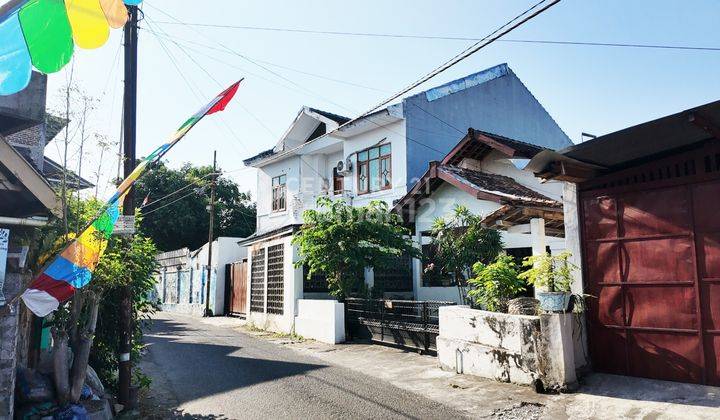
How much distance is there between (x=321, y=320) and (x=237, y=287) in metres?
9.84

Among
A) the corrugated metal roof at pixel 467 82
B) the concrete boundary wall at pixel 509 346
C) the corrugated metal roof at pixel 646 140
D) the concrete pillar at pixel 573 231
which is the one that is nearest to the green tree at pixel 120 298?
the concrete boundary wall at pixel 509 346

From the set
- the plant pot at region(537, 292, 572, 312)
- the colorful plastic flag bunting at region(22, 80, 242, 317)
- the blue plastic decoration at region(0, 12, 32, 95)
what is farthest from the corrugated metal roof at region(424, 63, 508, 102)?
the blue plastic decoration at region(0, 12, 32, 95)

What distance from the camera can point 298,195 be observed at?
21672mm

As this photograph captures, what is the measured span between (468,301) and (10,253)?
30.0 feet

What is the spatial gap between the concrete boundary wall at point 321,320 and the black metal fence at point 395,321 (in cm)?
38

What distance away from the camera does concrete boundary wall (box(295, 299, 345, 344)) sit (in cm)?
1273

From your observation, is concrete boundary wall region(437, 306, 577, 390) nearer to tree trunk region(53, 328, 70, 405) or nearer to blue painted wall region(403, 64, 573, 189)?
tree trunk region(53, 328, 70, 405)

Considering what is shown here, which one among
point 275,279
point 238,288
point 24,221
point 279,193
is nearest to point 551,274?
point 24,221

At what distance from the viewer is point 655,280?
21.7 feet

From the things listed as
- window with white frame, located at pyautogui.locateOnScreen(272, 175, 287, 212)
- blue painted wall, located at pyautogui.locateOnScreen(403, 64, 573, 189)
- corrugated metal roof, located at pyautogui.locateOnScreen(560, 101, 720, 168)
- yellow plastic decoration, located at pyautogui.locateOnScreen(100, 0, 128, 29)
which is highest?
blue painted wall, located at pyautogui.locateOnScreen(403, 64, 573, 189)

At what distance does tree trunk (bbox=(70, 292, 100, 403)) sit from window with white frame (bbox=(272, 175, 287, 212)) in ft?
54.2

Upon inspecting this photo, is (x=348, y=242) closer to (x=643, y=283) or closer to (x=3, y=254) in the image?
(x=643, y=283)

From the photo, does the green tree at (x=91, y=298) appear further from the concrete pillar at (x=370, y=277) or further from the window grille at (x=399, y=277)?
the window grille at (x=399, y=277)

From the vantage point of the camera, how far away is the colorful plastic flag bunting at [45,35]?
374 centimetres
